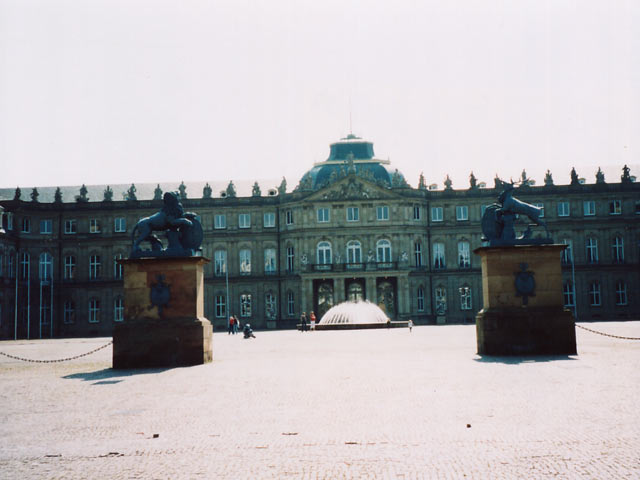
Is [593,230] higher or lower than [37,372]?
higher

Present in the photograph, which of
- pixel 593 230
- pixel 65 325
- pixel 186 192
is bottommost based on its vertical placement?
pixel 65 325

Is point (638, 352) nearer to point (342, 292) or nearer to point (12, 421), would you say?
point (12, 421)

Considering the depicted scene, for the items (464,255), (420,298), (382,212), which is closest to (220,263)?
(382,212)

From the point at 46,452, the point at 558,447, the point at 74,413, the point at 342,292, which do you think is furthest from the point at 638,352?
the point at 342,292

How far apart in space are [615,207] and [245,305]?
129 feet

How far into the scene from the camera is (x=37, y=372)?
21.5 m

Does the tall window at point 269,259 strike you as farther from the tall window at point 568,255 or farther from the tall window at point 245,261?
the tall window at point 568,255

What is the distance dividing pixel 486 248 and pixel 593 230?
188ft

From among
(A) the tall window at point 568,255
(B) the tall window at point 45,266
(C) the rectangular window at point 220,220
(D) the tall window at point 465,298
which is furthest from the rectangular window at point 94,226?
(A) the tall window at point 568,255

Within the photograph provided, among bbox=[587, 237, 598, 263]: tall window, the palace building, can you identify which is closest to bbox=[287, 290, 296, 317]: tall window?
the palace building

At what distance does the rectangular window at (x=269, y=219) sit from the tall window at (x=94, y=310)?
1928cm

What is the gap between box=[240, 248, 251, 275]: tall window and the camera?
3061 inches

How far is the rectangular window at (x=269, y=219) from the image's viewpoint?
77.8 meters

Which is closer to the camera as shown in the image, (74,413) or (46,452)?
(46,452)
